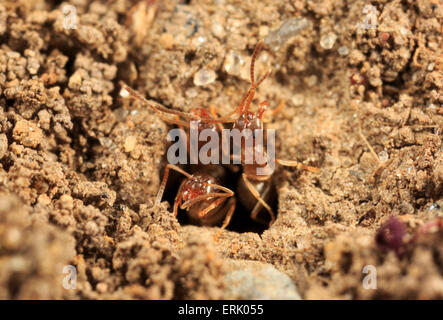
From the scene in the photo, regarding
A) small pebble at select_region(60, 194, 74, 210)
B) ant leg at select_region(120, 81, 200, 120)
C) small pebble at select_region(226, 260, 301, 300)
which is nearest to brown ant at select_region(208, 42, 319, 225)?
ant leg at select_region(120, 81, 200, 120)

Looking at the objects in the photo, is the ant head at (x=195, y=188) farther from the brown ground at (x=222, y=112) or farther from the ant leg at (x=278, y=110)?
the ant leg at (x=278, y=110)

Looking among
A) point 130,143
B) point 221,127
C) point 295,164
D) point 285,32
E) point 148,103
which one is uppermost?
point 285,32

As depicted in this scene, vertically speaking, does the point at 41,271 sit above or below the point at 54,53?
below

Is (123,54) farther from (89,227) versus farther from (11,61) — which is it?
(89,227)

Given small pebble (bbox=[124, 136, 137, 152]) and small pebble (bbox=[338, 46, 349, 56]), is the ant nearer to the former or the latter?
small pebble (bbox=[124, 136, 137, 152])

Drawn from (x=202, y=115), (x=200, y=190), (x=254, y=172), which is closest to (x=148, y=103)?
(x=202, y=115)

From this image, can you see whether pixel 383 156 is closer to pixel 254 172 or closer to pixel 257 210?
pixel 254 172

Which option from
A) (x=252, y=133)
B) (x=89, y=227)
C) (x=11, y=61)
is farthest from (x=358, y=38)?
(x=11, y=61)

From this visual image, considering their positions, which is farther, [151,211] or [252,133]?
[252,133]
